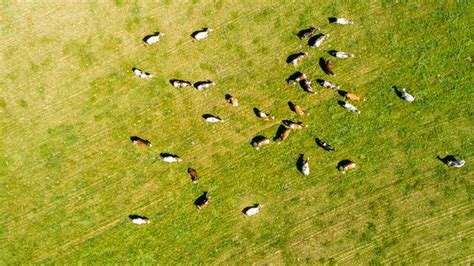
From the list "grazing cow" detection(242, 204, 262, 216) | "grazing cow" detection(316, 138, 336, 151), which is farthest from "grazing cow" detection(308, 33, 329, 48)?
"grazing cow" detection(242, 204, 262, 216)

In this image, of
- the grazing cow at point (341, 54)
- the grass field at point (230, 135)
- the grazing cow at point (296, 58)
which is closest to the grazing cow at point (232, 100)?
the grass field at point (230, 135)

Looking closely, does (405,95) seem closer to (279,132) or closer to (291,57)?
(291,57)

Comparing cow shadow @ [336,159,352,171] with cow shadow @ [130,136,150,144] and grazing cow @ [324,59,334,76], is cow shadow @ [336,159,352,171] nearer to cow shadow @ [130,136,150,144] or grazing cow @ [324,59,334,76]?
grazing cow @ [324,59,334,76]

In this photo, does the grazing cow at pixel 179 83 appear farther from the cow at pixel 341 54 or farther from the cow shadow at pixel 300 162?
the cow at pixel 341 54

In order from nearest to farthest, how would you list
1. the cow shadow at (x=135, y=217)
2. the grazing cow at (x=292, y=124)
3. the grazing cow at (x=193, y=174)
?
the grazing cow at (x=292, y=124), the grazing cow at (x=193, y=174), the cow shadow at (x=135, y=217)

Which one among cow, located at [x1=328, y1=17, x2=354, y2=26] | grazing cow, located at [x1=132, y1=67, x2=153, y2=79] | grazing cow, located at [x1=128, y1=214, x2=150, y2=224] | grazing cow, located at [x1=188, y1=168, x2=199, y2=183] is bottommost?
grazing cow, located at [x1=128, y1=214, x2=150, y2=224]

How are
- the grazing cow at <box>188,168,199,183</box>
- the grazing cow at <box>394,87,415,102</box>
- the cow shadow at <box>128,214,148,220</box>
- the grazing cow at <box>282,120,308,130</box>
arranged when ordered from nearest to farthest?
the grazing cow at <box>394,87,415,102</box>, the grazing cow at <box>282,120,308,130</box>, the grazing cow at <box>188,168,199,183</box>, the cow shadow at <box>128,214,148,220</box>

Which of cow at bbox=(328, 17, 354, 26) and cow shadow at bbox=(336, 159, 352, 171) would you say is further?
cow shadow at bbox=(336, 159, 352, 171)

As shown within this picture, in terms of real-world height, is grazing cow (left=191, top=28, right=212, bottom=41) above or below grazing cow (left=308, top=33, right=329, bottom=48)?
above
